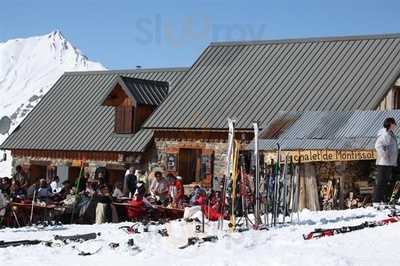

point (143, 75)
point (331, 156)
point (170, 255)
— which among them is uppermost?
point (143, 75)

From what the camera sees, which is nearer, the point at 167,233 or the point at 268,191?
the point at 167,233

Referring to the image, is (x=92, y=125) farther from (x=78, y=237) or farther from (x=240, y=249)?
(x=240, y=249)

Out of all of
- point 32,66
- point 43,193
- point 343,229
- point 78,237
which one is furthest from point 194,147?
point 32,66

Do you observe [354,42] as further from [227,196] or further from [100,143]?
[227,196]

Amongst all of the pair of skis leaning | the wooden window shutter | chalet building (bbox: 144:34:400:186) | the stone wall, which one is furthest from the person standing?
the wooden window shutter

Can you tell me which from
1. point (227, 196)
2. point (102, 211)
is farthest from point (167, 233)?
point (102, 211)

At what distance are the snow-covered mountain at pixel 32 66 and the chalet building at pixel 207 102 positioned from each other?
8902 cm

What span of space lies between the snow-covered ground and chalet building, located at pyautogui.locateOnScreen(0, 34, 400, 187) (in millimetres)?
10196

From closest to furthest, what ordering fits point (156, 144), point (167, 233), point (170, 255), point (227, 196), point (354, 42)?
point (170, 255), point (167, 233), point (227, 196), point (354, 42), point (156, 144)

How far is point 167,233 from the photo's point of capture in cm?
1148

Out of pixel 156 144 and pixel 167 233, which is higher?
pixel 156 144

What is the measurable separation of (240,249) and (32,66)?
140m

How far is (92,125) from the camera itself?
94.2 ft

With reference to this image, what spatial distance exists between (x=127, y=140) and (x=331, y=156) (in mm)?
10548
